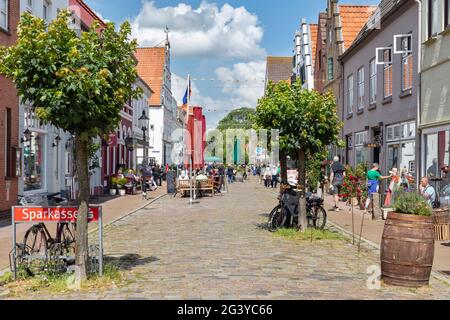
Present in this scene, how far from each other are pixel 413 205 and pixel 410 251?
0.65 m

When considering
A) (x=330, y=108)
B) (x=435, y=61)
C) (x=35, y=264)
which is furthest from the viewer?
(x=435, y=61)

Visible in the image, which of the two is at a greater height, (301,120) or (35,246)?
(301,120)

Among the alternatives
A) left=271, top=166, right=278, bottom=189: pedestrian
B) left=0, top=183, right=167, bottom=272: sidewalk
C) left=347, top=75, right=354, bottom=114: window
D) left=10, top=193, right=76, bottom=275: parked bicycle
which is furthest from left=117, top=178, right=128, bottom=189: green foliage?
left=10, top=193, right=76, bottom=275: parked bicycle

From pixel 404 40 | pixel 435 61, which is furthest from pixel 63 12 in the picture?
pixel 404 40

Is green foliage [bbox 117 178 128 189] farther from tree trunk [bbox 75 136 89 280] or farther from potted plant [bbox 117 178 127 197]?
tree trunk [bbox 75 136 89 280]

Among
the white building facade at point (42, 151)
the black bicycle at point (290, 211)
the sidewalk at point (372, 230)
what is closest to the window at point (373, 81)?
the sidewalk at point (372, 230)

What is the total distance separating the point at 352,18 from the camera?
30484mm

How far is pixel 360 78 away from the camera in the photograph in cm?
2573

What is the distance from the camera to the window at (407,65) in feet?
61.0

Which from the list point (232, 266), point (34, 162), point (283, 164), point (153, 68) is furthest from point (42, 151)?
point (153, 68)

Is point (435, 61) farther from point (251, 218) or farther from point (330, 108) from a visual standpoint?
point (251, 218)

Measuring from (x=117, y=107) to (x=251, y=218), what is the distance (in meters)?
9.79

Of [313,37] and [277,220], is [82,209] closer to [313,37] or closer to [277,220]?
[277,220]

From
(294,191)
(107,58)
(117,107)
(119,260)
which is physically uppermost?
(107,58)
